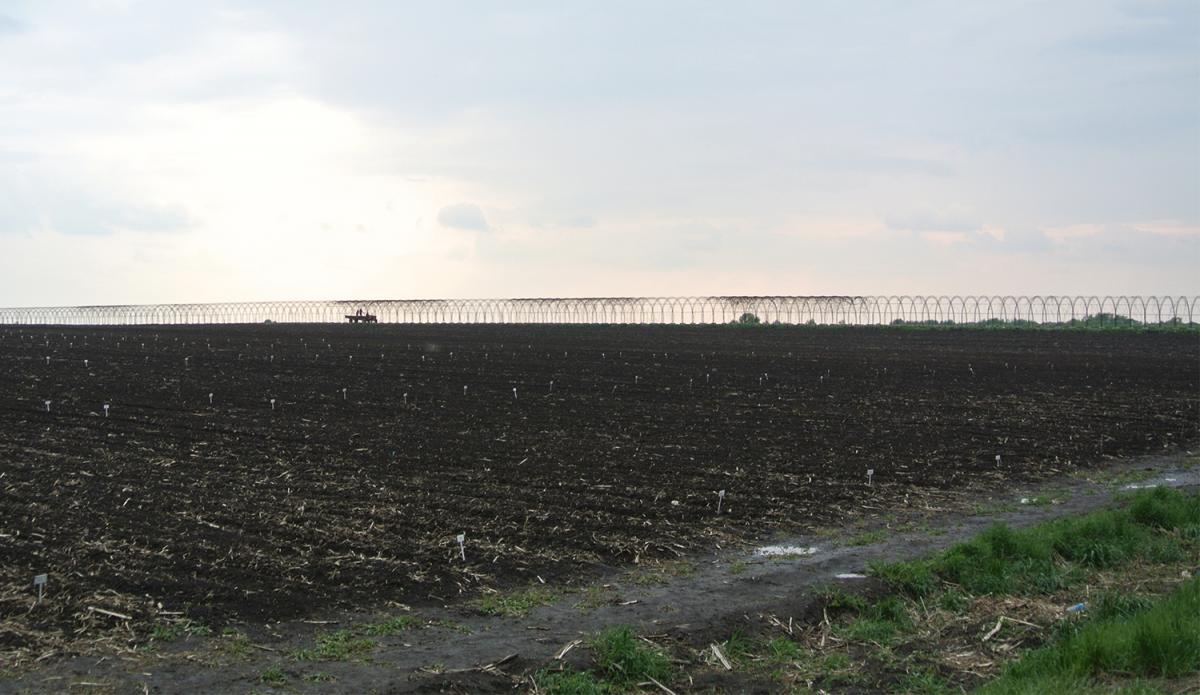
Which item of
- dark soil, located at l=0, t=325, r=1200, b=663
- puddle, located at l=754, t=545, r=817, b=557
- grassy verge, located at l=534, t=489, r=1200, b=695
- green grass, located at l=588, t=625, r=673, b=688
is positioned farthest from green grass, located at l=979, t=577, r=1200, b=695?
dark soil, located at l=0, t=325, r=1200, b=663

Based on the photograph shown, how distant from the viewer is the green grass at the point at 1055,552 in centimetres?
1127

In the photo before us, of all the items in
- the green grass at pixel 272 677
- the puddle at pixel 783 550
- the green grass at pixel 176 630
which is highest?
the green grass at pixel 176 630

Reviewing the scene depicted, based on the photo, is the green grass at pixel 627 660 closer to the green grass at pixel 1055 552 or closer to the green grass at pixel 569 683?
the green grass at pixel 569 683

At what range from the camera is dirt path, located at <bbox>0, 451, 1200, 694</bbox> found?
8242 millimetres

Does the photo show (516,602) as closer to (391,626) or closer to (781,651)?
(391,626)

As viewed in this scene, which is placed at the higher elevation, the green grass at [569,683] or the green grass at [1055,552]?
the green grass at [1055,552]

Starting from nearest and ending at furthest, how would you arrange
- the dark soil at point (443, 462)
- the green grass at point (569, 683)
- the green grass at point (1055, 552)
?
1. the green grass at point (569, 683)
2. the dark soil at point (443, 462)
3. the green grass at point (1055, 552)

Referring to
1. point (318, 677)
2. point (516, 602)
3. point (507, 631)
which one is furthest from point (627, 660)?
point (318, 677)

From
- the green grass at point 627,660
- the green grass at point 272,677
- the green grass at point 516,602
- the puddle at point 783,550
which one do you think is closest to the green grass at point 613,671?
the green grass at point 627,660

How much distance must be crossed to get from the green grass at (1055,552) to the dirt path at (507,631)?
2.25ft

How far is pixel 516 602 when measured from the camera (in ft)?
34.5

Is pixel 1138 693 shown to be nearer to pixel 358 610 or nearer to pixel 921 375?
pixel 358 610

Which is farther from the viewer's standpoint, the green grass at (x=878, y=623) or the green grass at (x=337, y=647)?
the green grass at (x=878, y=623)

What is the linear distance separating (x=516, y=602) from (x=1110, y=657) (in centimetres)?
492
